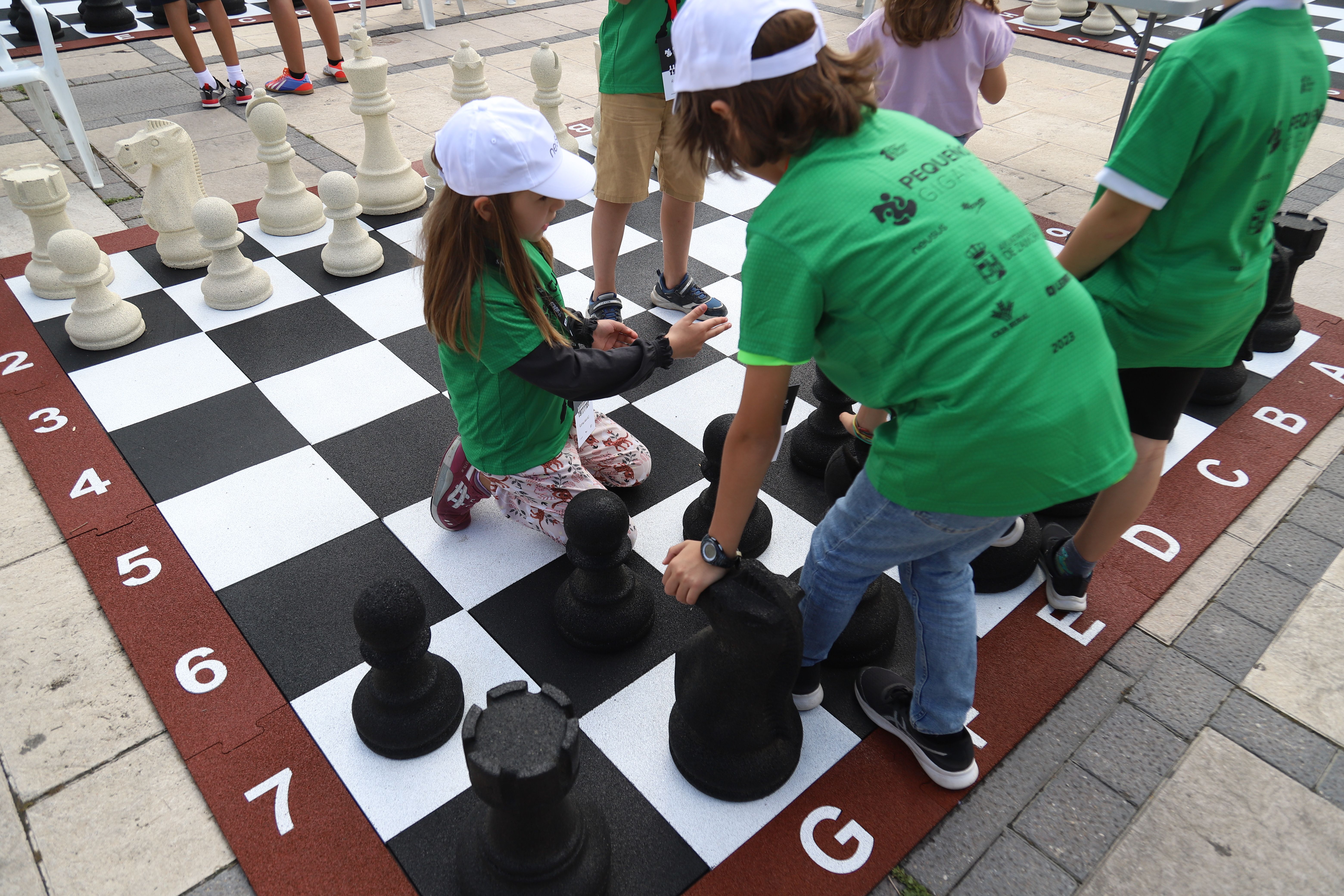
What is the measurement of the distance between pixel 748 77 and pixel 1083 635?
1360 mm

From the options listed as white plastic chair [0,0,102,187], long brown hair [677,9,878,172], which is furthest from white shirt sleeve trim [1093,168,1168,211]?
white plastic chair [0,0,102,187]

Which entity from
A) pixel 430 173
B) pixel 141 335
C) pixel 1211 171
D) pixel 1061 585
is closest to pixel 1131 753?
pixel 1061 585

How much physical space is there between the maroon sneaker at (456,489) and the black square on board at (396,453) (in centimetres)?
16

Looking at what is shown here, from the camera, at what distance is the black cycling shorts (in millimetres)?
1562

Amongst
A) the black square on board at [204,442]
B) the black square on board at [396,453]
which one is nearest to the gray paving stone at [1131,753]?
the black square on board at [396,453]

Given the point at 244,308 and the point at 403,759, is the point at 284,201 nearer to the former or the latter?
→ the point at 244,308

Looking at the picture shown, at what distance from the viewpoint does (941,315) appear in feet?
3.38

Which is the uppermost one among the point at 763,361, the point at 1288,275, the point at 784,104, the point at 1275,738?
the point at 784,104

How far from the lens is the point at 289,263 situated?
3031 mm

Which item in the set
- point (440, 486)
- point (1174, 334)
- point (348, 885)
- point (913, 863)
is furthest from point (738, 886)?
point (1174, 334)

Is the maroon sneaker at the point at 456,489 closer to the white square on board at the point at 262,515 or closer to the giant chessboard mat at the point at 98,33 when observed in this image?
the white square on board at the point at 262,515

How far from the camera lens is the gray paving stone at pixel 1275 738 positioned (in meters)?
1.56

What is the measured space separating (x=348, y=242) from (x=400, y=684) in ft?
6.11

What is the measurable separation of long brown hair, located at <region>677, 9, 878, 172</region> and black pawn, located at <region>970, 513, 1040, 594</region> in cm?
109
